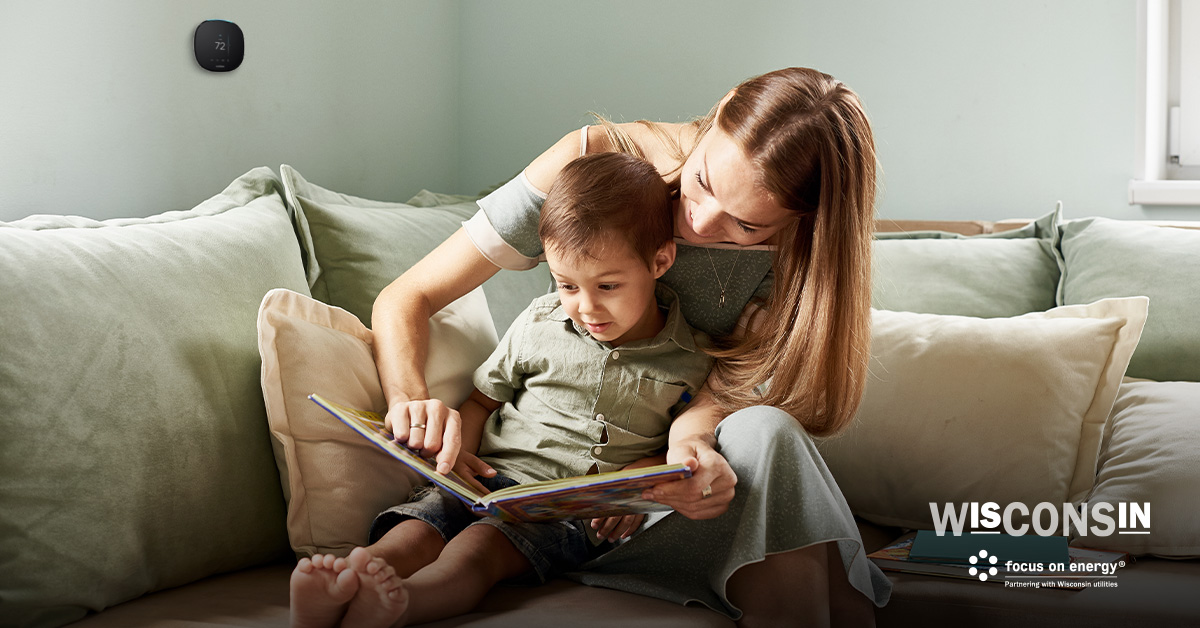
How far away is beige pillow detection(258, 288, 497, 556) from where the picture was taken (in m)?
1.07

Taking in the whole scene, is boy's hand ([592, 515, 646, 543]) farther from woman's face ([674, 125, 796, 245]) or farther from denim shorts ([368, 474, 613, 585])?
woman's face ([674, 125, 796, 245])

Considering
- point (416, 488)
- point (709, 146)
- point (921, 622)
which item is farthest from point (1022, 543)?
point (416, 488)

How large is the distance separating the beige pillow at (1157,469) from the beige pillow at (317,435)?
0.96 m

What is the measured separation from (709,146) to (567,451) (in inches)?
16.8

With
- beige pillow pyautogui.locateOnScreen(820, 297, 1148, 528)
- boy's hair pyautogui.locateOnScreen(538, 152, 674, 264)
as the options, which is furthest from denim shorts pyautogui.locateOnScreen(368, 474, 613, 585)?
beige pillow pyautogui.locateOnScreen(820, 297, 1148, 528)

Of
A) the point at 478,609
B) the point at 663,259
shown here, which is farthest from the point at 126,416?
the point at 663,259

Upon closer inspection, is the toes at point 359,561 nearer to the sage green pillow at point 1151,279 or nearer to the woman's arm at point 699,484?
the woman's arm at point 699,484

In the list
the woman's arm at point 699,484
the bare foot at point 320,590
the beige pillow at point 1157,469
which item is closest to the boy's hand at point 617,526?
the woman's arm at point 699,484

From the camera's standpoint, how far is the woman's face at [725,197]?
1.03 meters

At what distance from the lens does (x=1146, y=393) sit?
1358 mm

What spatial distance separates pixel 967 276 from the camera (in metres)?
1.64

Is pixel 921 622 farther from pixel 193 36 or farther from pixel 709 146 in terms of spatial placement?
pixel 193 36

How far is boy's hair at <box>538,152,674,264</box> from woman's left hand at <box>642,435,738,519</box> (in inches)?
11.0

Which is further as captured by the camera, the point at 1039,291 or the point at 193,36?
the point at 1039,291
